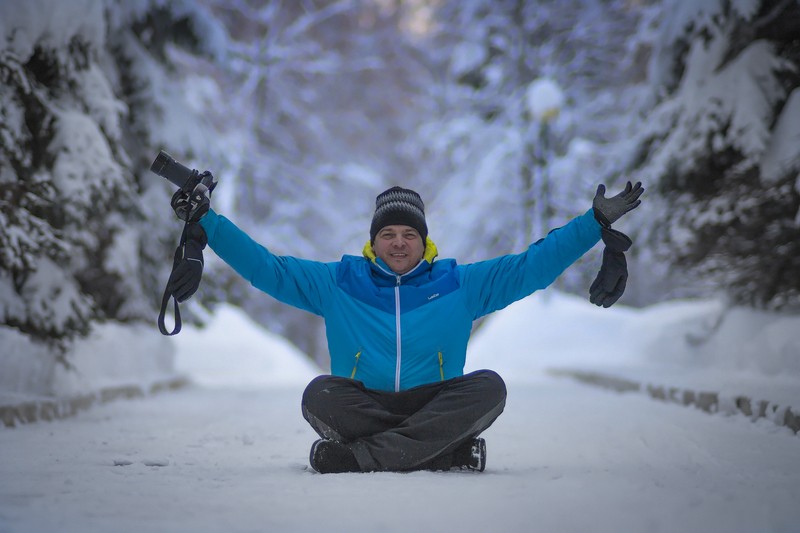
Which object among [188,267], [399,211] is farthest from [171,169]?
[399,211]

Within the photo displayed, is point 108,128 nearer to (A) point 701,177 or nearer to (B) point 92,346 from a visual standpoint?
(B) point 92,346

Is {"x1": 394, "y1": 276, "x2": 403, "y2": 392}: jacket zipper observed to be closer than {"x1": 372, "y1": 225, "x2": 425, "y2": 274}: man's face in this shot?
Yes

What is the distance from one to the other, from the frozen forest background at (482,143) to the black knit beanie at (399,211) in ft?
9.70

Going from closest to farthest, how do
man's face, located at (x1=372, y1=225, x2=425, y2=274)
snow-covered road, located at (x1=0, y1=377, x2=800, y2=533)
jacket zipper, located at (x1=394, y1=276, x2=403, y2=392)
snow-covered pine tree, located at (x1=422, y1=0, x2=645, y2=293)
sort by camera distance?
snow-covered road, located at (x1=0, y1=377, x2=800, y2=533), jacket zipper, located at (x1=394, y1=276, x2=403, y2=392), man's face, located at (x1=372, y1=225, x2=425, y2=274), snow-covered pine tree, located at (x1=422, y1=0, x2=645, y2=293)

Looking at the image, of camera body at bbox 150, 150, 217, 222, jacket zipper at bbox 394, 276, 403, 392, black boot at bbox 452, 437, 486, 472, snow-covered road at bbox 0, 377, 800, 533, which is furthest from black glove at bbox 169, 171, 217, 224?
black boot at bbox 452, 437, 486, 472

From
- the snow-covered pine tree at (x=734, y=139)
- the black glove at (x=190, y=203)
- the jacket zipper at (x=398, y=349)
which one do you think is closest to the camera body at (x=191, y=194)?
the black glove at (x=190, y=203)

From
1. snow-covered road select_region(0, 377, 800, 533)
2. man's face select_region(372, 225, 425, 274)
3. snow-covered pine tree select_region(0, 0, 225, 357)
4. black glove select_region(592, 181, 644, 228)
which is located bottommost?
snow-covered road select_region(0, 377, 800, 533)

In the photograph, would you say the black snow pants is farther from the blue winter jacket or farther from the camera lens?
the camera lens

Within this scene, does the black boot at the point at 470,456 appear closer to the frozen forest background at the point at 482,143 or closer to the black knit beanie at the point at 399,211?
the black knit beanie at the point at 399,211

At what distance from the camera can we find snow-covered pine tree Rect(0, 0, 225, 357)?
6.04 m

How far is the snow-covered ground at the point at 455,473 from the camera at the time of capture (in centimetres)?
250

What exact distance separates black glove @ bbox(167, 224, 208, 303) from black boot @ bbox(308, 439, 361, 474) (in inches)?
35.4

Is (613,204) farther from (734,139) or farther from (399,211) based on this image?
(734,139)

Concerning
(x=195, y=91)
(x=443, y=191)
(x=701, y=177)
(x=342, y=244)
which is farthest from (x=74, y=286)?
(x=342, y=244)
